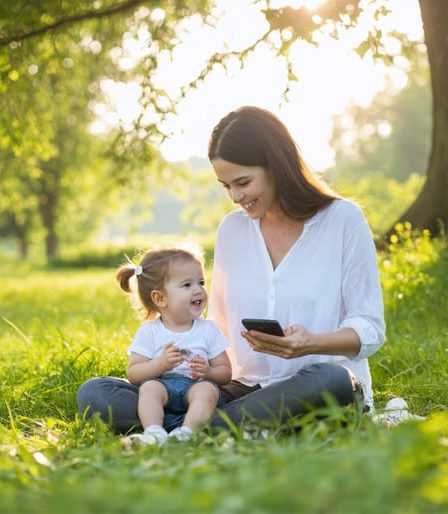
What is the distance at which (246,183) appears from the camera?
13.8ft

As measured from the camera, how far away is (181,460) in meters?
2.99

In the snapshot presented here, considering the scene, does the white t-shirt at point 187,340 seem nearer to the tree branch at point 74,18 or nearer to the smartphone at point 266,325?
the smartphone at point 266,325

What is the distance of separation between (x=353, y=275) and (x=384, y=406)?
0.90 m

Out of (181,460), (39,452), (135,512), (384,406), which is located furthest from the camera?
(384,406)

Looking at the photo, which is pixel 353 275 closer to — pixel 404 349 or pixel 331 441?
pixel 331 441

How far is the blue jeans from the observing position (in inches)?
148

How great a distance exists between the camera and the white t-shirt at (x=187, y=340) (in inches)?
170

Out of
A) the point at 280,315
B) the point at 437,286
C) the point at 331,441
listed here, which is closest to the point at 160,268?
the point at 280,315

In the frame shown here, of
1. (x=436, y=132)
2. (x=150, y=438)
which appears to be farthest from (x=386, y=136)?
(x=150, y=438)

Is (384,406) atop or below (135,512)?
below

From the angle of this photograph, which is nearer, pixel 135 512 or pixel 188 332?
pixel 135 512

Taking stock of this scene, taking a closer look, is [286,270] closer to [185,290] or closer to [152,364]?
[185,290]

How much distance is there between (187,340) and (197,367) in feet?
0.70

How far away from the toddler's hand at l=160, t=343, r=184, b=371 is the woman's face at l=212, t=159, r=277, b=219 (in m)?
0.76
